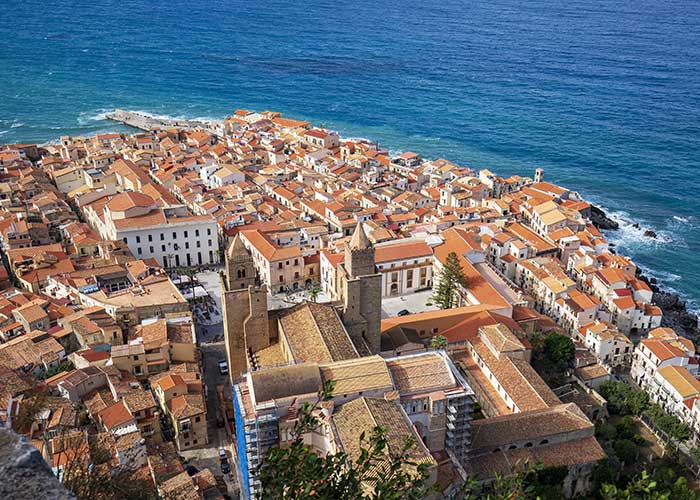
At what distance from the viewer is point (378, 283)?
3516cm

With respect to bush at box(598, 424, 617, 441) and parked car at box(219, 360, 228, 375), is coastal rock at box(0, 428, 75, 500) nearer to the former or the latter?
parked car at box(219, 360, 228, 375)

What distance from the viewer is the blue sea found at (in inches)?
3403

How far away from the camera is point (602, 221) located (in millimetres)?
72125

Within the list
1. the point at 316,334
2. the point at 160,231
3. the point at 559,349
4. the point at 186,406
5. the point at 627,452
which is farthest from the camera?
the point at 160,231

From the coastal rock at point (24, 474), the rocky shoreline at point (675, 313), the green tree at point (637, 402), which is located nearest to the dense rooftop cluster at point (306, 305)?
the green tree at point (637, 402)

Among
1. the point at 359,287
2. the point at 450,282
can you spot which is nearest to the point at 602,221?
the point at 450,282

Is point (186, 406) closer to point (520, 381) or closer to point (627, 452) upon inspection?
point (520, 381)

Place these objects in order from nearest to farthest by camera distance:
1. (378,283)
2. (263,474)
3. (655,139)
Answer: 1. (263,474)
2. (378,283)
3. (655,139)

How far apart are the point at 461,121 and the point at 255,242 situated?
65.8m

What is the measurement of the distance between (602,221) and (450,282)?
3329 cm

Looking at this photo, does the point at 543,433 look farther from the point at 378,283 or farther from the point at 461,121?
the point at 461,121

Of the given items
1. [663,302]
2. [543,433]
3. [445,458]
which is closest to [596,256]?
[663,302]

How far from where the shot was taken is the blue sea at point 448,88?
86438 millimetres

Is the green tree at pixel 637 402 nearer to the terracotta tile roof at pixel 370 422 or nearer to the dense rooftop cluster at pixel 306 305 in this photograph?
the dense rooftop cluster at pixel 306 305
